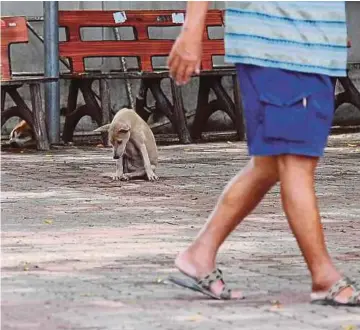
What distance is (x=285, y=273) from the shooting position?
255 inches

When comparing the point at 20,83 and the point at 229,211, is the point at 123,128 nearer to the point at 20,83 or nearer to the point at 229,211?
the point at 20,83

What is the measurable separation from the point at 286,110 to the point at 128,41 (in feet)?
31.5

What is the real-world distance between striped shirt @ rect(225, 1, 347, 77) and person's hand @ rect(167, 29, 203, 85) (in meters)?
0.21

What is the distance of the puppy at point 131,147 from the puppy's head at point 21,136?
300 cm

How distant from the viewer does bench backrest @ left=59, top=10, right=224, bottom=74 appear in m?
14.7

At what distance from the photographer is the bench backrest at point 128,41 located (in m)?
14.7

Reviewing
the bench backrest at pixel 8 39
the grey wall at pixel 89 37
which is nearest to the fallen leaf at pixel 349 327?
the bench backrest at pixel 8 39

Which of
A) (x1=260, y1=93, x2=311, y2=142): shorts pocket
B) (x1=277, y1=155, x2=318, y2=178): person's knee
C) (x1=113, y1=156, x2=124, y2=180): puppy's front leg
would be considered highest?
(x1=260, y1=93, x2=311, y2=142): shorts pocket

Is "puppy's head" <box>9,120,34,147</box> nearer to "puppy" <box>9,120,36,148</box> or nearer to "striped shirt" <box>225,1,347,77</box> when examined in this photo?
"puppy" <box>9,120,36,148</box>

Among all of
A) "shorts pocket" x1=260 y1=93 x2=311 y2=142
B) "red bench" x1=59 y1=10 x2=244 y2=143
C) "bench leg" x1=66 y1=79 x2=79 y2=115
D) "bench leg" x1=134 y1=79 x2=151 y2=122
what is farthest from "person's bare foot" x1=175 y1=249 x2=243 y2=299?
"bench leg" x1=134 y1=79 x2=151 y2=122

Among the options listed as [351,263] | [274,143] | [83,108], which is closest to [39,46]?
[83,108]

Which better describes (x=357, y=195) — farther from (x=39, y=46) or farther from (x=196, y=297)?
(x=39, y=46)

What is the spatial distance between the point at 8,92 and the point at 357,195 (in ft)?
18.2

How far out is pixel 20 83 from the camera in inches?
546
